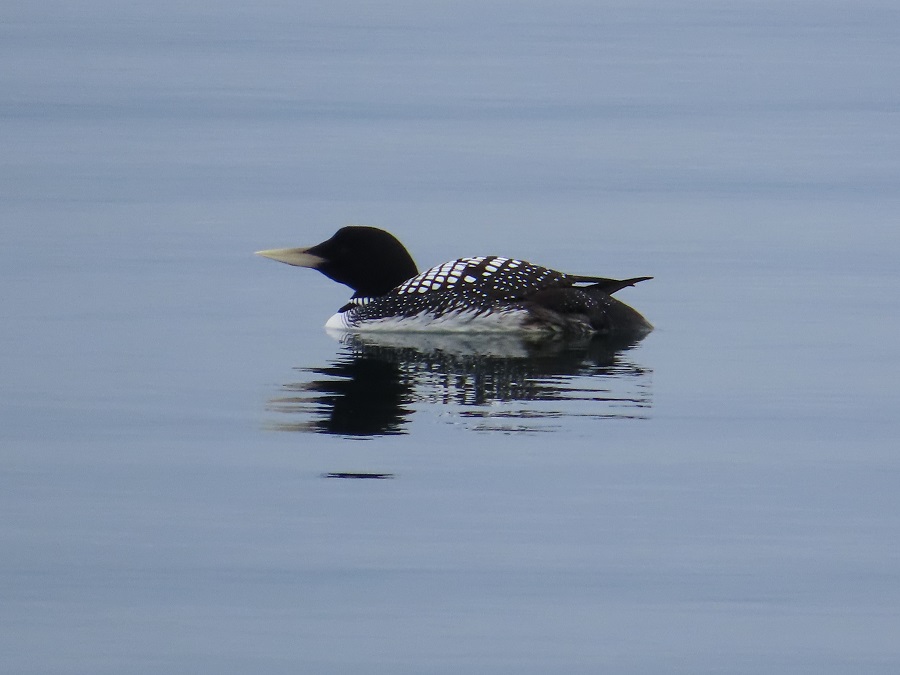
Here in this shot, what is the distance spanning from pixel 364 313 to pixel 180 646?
4.77m

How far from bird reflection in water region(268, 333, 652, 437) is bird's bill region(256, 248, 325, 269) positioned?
0.74m

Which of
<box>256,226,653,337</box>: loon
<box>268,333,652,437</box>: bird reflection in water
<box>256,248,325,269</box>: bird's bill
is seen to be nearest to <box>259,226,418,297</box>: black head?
<box>256,248,325,269</box>: bird's bill

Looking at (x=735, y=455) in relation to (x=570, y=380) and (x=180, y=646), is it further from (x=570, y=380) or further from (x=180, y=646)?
(x=180, y=646)

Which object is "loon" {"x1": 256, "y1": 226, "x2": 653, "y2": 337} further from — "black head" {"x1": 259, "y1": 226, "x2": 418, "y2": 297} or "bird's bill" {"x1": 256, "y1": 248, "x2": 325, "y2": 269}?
"bird's bill" {"x1": 256, "y1": 248, "x2": 325, "y2": 269}

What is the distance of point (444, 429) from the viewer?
729 centimetres

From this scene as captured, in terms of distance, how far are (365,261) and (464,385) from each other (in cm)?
206

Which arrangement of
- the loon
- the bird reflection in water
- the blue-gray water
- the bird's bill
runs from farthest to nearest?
1. the bird's bill
2. the loon
3. the bird reflection in water
4. the blue-gray water

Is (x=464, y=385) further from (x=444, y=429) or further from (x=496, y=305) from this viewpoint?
(x=496, y=305)

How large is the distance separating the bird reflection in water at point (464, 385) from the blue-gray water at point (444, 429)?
0.09 feet

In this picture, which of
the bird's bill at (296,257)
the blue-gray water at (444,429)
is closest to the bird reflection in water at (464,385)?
the blue-gray water at (444,429)

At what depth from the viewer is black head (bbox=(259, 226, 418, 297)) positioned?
10.1 m

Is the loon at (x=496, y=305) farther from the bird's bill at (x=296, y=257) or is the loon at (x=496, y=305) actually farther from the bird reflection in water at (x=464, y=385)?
the bird's bill at (x=296, y=257)

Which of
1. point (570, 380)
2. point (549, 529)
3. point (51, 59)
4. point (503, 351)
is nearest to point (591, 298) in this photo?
point (503, 351)

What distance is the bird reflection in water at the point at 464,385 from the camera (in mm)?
7500
